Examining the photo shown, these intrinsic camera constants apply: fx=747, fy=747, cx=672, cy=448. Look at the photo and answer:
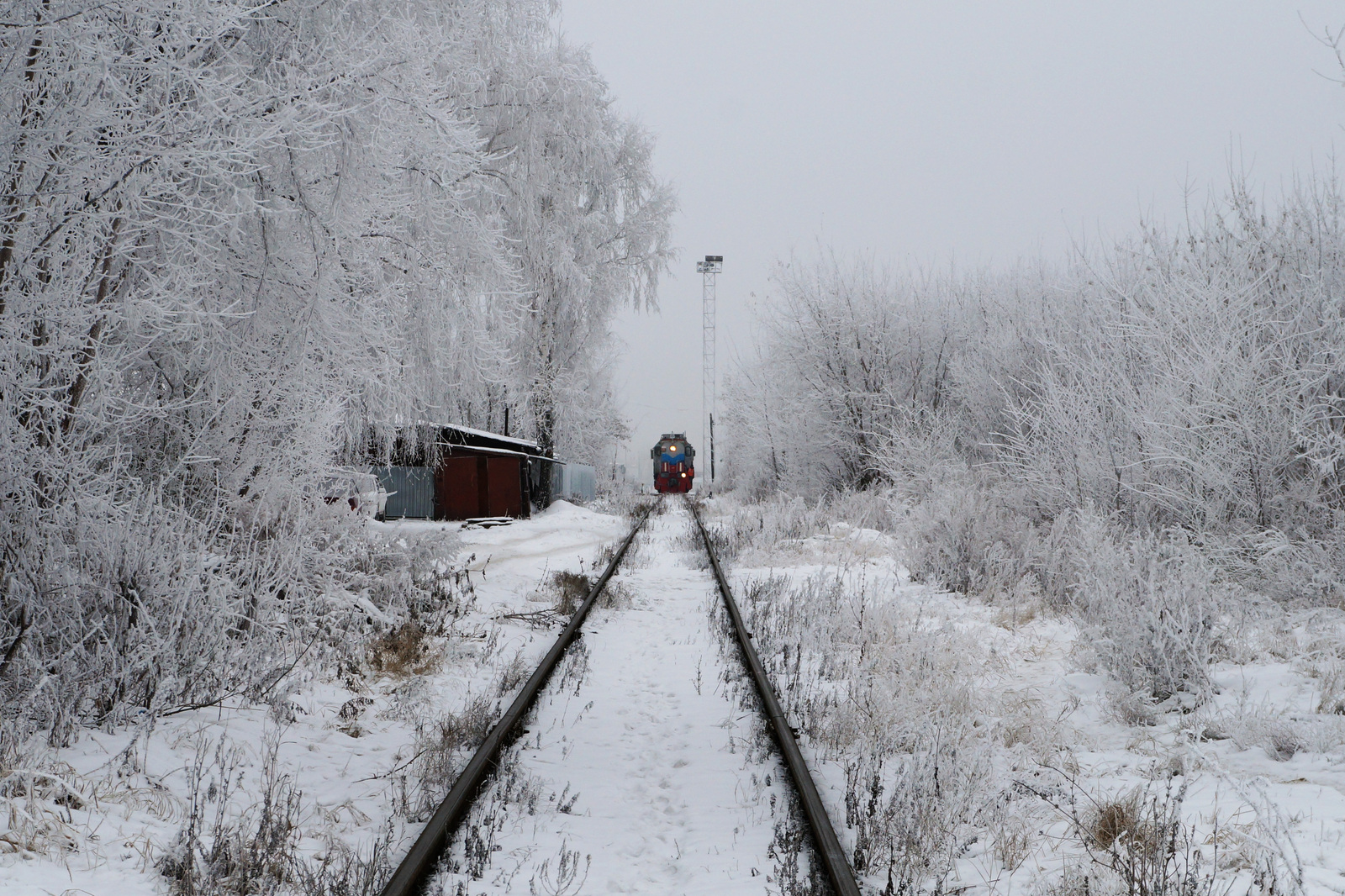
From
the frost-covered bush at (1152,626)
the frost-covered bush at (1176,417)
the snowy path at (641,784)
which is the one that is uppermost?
the frost-covered bush at (1176,417)

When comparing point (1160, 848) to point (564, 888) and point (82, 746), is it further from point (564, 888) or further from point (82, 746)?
point (82, 746)

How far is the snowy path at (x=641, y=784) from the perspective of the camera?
9.48 ft

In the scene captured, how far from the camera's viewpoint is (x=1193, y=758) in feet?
11.9

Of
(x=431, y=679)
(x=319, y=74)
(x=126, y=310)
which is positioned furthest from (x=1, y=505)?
(x=319, y=74)

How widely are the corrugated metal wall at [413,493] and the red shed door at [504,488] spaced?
1.42 metres

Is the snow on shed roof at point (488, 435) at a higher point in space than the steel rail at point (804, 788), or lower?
higher

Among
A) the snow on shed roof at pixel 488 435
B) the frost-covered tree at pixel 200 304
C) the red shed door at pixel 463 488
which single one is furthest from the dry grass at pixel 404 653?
the red shed door at pixel 463 488

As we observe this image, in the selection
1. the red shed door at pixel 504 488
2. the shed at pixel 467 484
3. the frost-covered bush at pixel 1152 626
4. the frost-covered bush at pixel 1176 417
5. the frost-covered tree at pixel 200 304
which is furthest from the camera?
the red shed door at pixel 504 488

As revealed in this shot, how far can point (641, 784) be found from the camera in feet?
12.4

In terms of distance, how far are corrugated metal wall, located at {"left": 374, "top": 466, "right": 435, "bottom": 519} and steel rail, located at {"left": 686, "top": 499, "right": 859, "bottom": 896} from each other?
13.9m

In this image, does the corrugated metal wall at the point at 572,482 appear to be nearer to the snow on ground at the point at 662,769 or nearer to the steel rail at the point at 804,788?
the snow on ground at the point at 662,769

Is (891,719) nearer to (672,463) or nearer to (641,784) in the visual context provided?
(641,784)

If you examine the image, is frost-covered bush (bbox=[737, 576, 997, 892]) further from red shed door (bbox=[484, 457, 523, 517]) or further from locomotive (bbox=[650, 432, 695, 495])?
locomotive (bbox=[650, 432, 695, 495])

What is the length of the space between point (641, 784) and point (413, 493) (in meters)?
15.9
